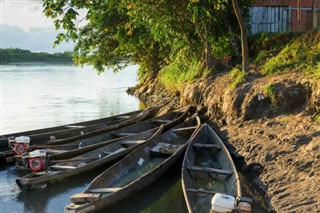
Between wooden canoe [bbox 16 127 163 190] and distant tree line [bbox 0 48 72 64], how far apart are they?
6431 cm

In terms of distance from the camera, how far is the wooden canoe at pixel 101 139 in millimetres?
9875

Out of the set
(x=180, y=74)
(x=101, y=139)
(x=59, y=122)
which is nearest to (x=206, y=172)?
(x=101, y=139)

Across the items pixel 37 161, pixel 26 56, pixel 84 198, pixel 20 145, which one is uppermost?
pixel 26 56

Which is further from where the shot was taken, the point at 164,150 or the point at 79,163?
the point at 164,150

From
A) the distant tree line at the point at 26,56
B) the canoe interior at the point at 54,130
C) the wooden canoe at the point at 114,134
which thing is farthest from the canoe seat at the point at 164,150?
the distant tree line at the point at 26,56

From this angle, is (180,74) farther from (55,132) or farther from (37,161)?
(37,161)

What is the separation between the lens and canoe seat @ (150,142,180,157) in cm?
1018

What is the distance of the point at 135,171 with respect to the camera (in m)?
9.36

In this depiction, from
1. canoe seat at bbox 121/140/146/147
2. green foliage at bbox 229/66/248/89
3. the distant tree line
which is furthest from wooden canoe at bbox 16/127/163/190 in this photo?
the distant tree line

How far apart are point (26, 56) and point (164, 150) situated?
3019 inches

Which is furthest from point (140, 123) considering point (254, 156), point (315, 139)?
point (315, 139)

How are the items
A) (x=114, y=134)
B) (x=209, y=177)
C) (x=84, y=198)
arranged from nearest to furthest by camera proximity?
(x=84, y=198) → (x=209, y=177) → (x=114, y=134)

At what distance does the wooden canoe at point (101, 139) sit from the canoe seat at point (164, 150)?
127 cm

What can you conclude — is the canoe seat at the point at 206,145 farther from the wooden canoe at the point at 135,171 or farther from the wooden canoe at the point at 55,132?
the wooden canoe at the point at 55,132
